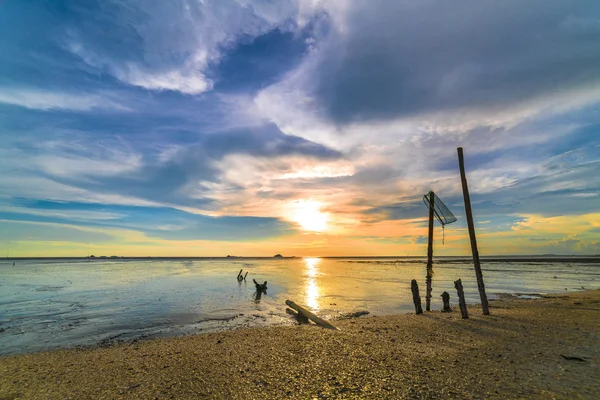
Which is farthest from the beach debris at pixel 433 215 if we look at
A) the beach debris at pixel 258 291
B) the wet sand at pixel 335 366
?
the beach debris at pixel 258 291

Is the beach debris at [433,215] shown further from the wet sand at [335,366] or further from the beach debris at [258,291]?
the beach debris at [258,291]

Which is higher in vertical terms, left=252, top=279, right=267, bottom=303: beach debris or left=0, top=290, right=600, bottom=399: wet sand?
left=0, top=290, right=600, bottom=399: wet sand

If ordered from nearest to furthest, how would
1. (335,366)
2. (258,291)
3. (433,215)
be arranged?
(335,366), (433,215), (258,291)

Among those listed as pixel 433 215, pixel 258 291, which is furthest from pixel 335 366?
pixel 258 291

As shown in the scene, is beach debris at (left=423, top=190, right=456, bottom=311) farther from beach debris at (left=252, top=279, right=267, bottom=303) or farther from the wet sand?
beach debris at (left=252, top=279, right=267, bottom=303)

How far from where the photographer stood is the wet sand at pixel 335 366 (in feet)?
22.0

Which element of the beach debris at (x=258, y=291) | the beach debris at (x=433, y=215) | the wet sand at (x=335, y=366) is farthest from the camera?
the beach debris at (x=258, y=291)

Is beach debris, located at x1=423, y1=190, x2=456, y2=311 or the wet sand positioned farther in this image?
beach debris, located at x1=423, y1=190, x2=456, y2=311

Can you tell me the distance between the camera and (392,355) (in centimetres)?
899

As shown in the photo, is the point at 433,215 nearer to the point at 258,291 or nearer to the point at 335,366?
the point at 335,366

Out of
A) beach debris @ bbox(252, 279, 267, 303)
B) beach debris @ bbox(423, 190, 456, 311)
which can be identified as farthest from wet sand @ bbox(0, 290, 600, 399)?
beach debris @ bbox(252, 279, 267, 303)

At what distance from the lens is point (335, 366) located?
26.8ft

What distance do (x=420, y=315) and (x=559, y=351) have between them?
820 centimetres

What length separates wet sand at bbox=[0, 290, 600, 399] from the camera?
672cm
